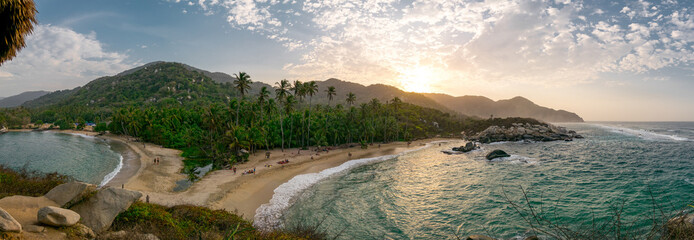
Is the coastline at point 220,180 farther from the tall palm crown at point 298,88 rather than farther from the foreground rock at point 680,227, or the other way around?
the foreground rock at point 680,227

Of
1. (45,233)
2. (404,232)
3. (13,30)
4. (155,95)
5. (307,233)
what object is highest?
(155,95)

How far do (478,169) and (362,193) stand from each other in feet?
80.5

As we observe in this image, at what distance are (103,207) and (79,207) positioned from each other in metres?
1.06

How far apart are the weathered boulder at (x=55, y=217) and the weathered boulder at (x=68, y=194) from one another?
8.34ft

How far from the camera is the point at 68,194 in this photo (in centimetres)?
1323

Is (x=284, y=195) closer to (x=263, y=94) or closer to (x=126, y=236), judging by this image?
(x=126, y=236)

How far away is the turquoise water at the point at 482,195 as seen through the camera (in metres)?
23.2

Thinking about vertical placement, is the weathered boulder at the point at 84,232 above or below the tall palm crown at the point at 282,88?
below

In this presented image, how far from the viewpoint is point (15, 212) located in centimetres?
1088

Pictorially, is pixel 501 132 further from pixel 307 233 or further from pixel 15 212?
pixel 15 212

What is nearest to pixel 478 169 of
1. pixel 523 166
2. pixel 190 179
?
pixel 523 166

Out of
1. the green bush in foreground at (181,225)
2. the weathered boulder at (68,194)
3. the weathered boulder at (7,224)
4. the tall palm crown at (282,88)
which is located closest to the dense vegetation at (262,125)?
the tall palm crown at (282,88)

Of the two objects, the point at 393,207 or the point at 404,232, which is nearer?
the point at 404,232

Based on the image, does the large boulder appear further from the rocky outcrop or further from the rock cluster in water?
the rocky outcrop
